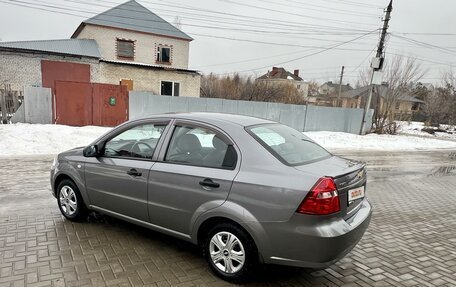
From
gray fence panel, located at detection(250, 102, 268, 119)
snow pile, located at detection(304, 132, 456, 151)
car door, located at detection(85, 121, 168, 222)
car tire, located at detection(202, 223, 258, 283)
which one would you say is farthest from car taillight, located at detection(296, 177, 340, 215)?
gray fence panel, located at detection(250, 102, 268, 119)

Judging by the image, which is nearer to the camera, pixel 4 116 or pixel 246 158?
pixel 246 158

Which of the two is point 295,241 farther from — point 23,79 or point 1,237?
point 23,79

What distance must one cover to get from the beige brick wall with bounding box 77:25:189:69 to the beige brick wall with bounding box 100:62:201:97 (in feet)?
14.9

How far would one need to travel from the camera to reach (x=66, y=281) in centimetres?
310

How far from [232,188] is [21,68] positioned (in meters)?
24.4

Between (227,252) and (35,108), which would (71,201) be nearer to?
(227,252)

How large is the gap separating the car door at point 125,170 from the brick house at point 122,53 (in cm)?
2123

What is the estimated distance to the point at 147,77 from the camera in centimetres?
2517

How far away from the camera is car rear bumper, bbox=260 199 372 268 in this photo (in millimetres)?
2795

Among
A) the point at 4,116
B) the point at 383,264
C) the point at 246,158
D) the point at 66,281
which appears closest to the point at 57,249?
the point at 66,281

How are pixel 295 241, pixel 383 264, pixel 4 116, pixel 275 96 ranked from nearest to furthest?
pixel 295 241, pixel 383 264, pixel 4 116, pixel 275 96

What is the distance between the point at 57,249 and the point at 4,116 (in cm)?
1246

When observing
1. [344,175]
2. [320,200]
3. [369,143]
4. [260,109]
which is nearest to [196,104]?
[260,109]

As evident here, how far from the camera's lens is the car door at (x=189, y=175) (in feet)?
10.4
